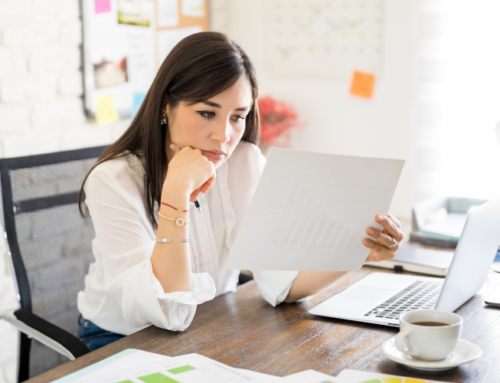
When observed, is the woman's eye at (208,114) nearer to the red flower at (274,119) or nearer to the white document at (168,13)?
the white document at (168,13)

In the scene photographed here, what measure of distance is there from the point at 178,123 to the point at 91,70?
117 centimetres

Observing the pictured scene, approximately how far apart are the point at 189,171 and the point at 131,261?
0.21 metres

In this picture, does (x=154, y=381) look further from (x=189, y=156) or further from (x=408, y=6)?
(x=408, y=6)

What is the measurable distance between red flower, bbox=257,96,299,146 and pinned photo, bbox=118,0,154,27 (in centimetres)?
69

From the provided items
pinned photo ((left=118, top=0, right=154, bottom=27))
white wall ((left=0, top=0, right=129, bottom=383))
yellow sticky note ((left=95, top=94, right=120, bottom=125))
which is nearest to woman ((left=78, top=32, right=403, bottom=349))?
white wall ((left=0, top=0, right=129, bottom=383))

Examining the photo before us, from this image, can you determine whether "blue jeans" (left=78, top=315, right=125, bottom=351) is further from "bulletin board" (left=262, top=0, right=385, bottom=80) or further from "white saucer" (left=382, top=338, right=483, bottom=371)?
"bulletin board" (left=262, top=0, right=385, bottom=80)

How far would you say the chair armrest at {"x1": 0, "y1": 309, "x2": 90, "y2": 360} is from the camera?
1.17 metres

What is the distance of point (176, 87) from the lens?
4.18ft

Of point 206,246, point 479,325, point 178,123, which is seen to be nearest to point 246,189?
point 206,246

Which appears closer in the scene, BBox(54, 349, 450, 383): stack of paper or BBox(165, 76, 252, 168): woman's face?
BBox(54, 349, 450, 383): stack of paper

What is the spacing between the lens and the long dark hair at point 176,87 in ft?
4.08

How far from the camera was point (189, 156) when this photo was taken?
1.23 meters

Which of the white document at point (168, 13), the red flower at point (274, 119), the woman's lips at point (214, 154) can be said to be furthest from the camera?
the red flower at point (274, 119)

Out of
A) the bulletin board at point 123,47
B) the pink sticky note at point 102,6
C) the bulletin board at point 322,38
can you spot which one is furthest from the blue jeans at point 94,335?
the bulletin board at point 322,38
